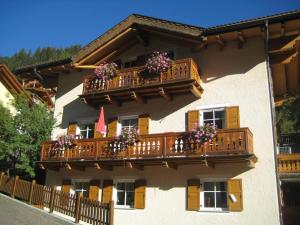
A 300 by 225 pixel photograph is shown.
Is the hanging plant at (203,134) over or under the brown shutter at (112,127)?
under

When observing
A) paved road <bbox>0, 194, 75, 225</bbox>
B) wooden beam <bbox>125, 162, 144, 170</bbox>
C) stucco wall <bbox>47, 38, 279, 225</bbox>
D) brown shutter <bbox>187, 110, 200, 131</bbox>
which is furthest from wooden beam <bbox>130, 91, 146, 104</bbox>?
paved road <bbox>0, 194, 75, 225</bbox>

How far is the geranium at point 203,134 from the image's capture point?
1476 centimetres

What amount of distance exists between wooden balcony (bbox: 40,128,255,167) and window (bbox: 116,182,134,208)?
140 centimetres

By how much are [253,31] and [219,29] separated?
56.7 inches

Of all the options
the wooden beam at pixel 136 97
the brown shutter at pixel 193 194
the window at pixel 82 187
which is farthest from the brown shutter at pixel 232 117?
the window at pixel 82 187

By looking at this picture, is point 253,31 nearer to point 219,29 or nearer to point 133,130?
point 219,29

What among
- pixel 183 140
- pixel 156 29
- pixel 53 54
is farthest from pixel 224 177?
pixel 53 54

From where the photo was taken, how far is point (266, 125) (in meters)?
15.5

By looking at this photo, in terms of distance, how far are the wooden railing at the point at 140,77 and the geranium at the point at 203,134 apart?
7.93 ft

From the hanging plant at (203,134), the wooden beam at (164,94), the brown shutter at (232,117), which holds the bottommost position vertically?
the hanging plant at (203,134)

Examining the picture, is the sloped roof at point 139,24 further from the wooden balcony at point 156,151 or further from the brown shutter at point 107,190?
the brown shutter at point 107,190

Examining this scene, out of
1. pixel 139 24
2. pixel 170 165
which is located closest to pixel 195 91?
pixel 170 165

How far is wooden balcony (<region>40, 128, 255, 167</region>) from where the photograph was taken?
566 inches

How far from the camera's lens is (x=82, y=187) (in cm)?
1897
